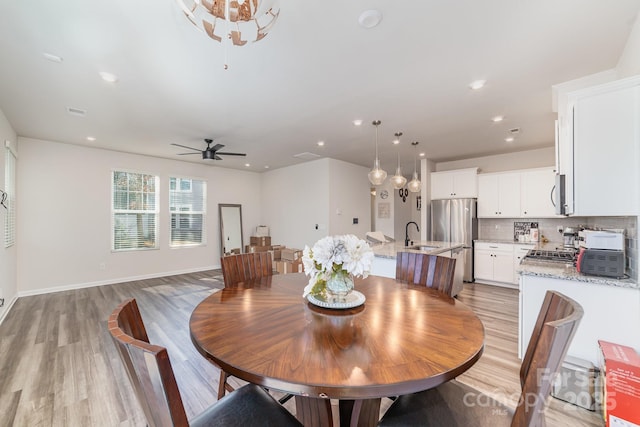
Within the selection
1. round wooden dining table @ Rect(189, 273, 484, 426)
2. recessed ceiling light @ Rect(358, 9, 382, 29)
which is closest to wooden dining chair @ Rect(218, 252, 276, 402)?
round wooden dining table @ Rect(189, 273, 484, 426)

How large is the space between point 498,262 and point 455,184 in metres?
1.75

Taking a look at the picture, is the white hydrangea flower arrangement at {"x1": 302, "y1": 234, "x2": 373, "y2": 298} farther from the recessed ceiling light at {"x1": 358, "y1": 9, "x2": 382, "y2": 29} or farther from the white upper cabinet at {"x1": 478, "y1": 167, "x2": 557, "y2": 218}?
→ the white upper cabinet at {"x1": 478, "y1": 167, "x2": 557, "y2": 218}

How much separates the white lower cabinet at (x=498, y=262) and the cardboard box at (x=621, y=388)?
336cm

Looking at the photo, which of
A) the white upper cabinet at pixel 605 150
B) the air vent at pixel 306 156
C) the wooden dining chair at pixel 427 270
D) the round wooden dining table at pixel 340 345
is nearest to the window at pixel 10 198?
the round wooden dining table at pixel 340 345

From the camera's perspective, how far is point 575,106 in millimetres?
1958

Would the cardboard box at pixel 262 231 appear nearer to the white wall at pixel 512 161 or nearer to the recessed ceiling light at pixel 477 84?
the white wall at pixel 512 161

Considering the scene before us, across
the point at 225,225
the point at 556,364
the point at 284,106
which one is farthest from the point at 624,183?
the point at 225,225

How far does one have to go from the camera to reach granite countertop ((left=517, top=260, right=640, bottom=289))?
1.81 meters

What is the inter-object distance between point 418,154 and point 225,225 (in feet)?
16.4

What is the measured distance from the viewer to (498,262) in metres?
4.91

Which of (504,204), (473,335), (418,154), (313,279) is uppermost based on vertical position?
(418,154)

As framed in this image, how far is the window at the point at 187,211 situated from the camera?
6.12 metres

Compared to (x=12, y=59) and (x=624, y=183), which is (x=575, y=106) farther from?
(x=12, y=59)

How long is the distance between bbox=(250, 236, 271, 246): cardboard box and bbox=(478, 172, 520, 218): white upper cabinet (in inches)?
199
